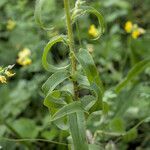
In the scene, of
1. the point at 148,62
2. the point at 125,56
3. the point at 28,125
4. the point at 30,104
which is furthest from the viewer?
the point at 125,56

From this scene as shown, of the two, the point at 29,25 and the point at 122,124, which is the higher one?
the point at 29,25

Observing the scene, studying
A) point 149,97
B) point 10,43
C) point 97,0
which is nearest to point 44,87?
point 149,97

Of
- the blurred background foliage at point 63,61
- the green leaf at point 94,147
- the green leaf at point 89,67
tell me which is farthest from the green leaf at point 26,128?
the green leaf at point 89,67

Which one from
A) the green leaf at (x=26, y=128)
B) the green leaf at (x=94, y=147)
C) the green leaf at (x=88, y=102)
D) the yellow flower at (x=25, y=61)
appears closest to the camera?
the green leaf at (x=88, y=102)

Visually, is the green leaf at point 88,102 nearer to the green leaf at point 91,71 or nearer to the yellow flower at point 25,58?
the green leaf at point 91,71

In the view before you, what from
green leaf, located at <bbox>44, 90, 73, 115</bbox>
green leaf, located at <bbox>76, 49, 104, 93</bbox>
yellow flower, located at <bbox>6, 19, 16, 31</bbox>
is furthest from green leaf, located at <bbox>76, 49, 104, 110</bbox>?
yellow flower, located at <bbox>6, 19, 16, 31</bbox>

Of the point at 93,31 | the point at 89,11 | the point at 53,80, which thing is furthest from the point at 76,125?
the point at 93,31

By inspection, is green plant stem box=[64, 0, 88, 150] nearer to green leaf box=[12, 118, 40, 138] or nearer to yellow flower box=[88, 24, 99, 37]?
green leaf box=[12, 118, 40, 138]

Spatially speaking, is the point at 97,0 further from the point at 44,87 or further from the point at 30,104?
the point at 44,87
